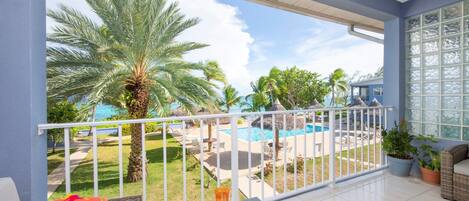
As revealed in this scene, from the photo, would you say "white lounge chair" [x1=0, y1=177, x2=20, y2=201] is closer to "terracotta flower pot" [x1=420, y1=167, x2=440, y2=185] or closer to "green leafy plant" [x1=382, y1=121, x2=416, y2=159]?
"green leafy plant" [x1=382, y1=121, x2=416, y2=159]

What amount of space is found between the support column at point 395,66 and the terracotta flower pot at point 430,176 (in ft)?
2.59

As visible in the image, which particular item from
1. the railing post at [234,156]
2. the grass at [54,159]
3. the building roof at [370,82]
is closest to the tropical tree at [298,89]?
the building roof at [370,82]

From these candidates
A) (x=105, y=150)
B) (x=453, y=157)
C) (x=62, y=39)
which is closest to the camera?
(x=453, y=157)

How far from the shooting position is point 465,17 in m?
2.82

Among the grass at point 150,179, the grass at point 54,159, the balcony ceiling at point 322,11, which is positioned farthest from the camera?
the grass at point 54,159

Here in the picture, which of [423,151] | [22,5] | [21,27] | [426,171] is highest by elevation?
[22,5]

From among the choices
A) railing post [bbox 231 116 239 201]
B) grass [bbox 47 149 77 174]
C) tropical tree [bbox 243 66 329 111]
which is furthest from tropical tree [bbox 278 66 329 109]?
railing post [bbox 231 116 239 201]

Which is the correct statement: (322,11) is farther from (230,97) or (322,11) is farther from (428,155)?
(230,97)

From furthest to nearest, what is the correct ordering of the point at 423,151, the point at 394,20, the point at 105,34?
the point at 105,34 < the point at 394,20 < the point at 423,151

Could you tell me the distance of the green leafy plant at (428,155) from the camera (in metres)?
2.81

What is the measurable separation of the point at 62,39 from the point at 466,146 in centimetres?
623

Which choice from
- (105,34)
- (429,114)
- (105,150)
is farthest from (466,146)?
(105,150)

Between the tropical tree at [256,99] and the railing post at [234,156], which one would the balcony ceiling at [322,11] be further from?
the tropical tree at [256,99]

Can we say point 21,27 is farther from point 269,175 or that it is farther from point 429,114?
point 269,175
